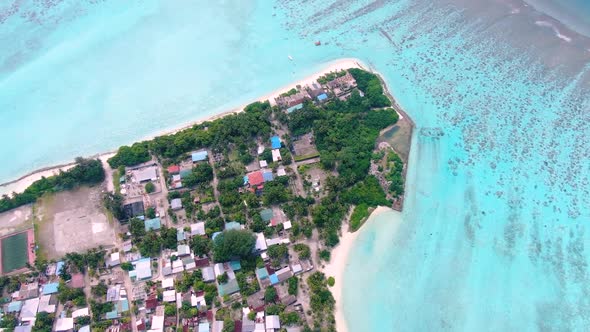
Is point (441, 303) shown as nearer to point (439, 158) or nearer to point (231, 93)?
point (439, 158)

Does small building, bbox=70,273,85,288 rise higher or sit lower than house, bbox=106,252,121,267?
lower

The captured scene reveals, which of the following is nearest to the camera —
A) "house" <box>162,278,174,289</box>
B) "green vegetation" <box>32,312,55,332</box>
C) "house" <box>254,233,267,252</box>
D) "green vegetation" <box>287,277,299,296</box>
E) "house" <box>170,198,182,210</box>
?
"green vegetation" <box>32,312,55,332</box>

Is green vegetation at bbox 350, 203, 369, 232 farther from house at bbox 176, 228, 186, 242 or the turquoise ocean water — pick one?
house at bbox 176, 228, 186, 242

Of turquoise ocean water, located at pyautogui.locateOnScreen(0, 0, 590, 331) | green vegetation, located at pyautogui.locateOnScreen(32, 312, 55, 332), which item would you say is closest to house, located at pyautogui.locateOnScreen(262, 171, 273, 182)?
turquoise ocean water, located at pyautogui.locateOnScreen(0, 0, 590, 331)

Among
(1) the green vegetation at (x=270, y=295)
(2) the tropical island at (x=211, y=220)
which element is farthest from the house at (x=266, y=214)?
(1) the green vegetation at (x=270, y=295)

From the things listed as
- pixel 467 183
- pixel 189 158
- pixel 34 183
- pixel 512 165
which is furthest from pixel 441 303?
pixel 34 183

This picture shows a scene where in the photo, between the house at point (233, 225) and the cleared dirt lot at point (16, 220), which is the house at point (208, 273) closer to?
the house at point (233, 225)

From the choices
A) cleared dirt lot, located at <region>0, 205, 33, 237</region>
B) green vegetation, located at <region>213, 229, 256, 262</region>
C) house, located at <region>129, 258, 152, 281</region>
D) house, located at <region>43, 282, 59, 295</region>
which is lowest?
house, located at <region>43, 282, 59, 295</region>
